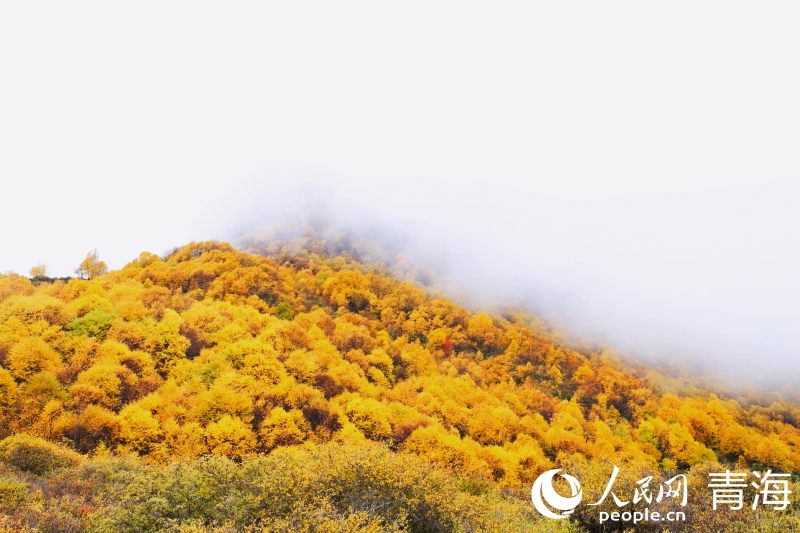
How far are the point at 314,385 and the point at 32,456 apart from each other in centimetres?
3916

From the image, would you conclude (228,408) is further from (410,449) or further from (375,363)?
(375,363)

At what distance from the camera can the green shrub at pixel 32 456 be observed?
2712 cm

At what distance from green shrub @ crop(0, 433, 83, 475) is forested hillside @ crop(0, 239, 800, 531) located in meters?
7.17

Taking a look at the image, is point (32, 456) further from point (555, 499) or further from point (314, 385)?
point (555, 499)

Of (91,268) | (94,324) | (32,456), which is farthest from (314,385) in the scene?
(91,268)

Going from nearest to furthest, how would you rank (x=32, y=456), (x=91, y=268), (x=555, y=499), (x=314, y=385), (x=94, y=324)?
(x=555, y=499) < (x=32, y=456) < (x=94, y=324) < (x=314, y=385) < (x=91, y=268)

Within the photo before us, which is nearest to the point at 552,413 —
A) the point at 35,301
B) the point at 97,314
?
the point at 97,314

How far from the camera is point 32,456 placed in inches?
1079

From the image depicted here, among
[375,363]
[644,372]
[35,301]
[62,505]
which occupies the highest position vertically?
[35,301]

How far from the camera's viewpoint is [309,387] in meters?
59.3

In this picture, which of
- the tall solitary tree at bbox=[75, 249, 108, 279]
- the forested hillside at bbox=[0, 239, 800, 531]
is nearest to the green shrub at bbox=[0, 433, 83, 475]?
the forested hillside at bbox=[0, 239, 800, 531]

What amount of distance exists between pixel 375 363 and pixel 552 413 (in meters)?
47.5

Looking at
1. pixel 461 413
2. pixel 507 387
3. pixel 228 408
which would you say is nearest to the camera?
pixel 228 408

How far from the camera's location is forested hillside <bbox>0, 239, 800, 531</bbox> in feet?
137
